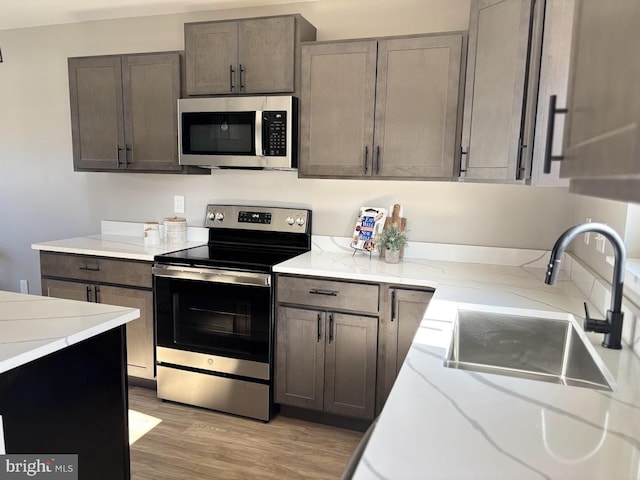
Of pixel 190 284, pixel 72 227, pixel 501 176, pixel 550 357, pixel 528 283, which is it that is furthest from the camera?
pixel 72 227

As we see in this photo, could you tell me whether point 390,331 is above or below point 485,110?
below

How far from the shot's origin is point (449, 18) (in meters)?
2.73

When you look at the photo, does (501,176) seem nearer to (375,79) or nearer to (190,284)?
(375,79)

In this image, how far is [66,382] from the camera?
1.54 m

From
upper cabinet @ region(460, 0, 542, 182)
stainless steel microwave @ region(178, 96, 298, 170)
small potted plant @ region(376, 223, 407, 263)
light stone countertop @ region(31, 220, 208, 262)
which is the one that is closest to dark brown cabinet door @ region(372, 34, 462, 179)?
upper cabinet @ region(460, 0, 542, 182)

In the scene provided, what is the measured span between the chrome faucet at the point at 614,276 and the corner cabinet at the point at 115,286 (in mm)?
2274

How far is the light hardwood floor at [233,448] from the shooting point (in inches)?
90.5

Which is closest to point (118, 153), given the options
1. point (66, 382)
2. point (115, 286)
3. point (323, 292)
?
point (115, 286)

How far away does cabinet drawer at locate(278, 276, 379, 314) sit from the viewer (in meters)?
2.48

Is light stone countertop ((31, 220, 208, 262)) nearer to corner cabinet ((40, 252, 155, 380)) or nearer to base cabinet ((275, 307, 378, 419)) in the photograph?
corner cabinet ((40, 252, 155, 380))

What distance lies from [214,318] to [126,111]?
1.49m

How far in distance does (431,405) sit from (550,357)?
0.90 m

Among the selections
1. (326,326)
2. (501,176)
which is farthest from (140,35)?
(501,176)
